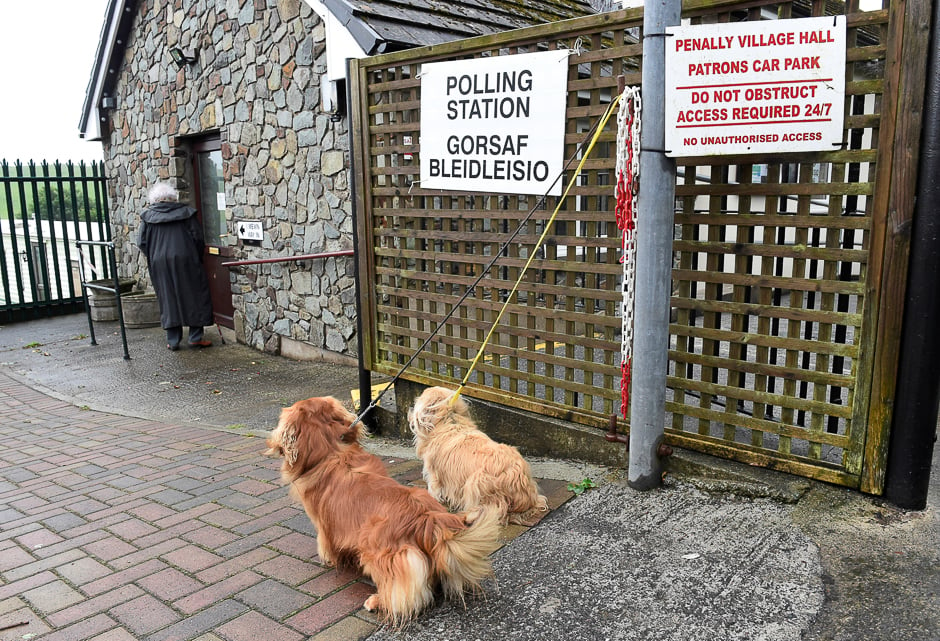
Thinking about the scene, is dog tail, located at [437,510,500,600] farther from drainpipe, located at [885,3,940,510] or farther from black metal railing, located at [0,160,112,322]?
black metal railing, located at [0,160,112,322]

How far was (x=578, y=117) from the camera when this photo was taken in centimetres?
375

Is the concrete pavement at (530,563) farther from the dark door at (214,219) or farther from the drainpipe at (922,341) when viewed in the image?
the dark door at (214,219)

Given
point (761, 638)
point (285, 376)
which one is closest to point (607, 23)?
point (761, 638)

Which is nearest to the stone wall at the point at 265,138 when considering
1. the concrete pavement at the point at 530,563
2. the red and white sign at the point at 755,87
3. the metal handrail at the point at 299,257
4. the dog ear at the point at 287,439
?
the metal handrail at the point at 299,257

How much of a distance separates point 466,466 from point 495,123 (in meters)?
2.02

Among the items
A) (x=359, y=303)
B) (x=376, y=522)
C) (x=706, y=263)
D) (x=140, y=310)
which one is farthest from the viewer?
(x=140, y=310)

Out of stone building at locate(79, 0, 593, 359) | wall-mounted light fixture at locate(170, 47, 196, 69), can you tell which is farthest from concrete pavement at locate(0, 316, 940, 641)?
wall-mounted light fixture at locate(170, 47, 196, 69)

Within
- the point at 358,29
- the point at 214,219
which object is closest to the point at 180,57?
the point at 214,219

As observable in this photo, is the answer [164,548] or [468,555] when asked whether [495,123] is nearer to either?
[468,555]

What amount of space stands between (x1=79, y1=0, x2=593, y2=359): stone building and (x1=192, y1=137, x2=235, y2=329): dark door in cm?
3

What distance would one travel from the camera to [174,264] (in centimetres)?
938

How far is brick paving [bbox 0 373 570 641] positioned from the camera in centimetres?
280

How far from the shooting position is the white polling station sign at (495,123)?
3.86 meters

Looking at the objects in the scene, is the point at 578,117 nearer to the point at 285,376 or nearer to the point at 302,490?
the point at 302,490
